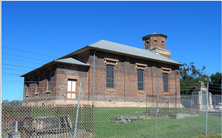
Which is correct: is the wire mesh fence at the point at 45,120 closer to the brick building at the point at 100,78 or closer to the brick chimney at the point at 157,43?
the brick building at the point at 100,78

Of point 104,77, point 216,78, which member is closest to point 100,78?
point 104,77

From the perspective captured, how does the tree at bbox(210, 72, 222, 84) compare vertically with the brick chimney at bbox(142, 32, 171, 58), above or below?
below

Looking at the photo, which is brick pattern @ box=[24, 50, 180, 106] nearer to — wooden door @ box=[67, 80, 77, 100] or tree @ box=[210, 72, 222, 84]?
wooden door @ box=[67, 80, 77, 100]

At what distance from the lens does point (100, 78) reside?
22.2m

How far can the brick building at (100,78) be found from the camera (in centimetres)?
2055

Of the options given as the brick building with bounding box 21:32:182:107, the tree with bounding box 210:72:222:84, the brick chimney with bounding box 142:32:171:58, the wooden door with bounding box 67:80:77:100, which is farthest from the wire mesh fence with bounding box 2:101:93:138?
the tree with bounding box 210:72:222:84

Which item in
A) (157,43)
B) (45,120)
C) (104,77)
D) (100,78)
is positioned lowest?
(45,120)

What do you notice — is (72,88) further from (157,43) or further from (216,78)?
(216,78)

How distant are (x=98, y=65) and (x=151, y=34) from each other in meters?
18.1

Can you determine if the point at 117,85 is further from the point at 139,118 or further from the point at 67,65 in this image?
the point at 139,118

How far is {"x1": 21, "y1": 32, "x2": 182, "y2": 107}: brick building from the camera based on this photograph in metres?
20.5

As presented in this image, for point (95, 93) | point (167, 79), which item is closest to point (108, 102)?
point (95, 93)

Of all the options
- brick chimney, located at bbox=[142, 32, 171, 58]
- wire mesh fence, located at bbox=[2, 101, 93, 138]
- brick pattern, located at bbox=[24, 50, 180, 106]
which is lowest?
wire mesh fence, located at bbox=[2, 101, 93, 138]

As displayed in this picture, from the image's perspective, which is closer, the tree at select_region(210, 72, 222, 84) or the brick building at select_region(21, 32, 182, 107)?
the brick building at select_region(21, 32, 182, 107)
